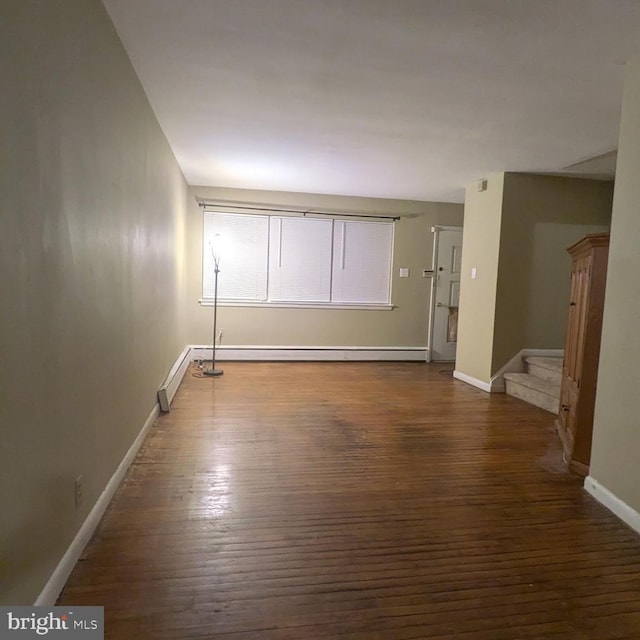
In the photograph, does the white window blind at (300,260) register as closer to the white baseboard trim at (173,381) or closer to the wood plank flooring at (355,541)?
the white baseboard trim at (173,381)

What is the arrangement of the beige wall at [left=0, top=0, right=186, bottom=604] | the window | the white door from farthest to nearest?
the white door → the window → the beige wall at [left=0, top=0, right=186, bottom=604]

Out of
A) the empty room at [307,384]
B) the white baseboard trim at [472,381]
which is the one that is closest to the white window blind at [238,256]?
the empty room at [307,384]

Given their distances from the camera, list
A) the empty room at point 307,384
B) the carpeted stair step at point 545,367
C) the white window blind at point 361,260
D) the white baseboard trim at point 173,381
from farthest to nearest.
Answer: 1. the white window blind at point 361,260
2. the carpeted stair step at point 545,367
3. the white baseboard trim at point 173,381
4. the empty room at point 307,384

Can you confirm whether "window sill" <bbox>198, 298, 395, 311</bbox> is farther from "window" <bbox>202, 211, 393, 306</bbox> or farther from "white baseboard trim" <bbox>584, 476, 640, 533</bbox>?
"white baseboard trim" <bbox>584, 476, 640, 533</bbox>

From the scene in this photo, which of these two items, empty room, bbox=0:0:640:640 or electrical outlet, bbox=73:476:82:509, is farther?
electrical outlet, bbox=73:476:82:509

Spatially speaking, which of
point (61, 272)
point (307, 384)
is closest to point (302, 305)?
point (307, 384)

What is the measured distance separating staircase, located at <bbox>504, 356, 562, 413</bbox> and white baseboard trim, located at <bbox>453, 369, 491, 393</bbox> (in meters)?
0.20

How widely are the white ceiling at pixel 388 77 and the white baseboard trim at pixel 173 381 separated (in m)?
2.16

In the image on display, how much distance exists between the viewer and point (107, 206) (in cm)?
212

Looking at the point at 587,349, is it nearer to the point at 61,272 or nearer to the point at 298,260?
the point at 61,272

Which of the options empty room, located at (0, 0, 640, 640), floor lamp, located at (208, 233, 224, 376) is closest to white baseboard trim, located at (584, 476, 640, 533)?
empty room, located at (0, 0, 640, 640)

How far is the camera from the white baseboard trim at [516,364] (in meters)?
4.85

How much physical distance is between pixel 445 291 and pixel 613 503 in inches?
181

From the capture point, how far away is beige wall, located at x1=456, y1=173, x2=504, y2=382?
4824mm
